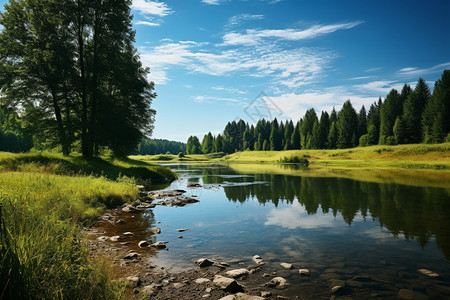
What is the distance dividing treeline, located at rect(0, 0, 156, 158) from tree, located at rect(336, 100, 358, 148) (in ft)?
285

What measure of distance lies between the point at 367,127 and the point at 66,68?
328ft

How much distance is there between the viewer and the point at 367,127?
318 feet

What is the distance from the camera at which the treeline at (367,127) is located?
70.4 meters

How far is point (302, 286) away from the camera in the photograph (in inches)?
238

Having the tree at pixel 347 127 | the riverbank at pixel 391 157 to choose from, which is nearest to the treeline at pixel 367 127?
the tree at pixel 347 127

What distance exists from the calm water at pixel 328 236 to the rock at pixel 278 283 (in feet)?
3.19

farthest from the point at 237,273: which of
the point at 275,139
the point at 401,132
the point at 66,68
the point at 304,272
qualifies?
the point at 275,139

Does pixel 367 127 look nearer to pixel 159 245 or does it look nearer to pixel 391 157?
pixel 391 157

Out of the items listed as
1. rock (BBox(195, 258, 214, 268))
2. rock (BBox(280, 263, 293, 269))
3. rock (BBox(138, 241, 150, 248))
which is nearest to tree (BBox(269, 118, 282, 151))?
rock (BBox(138, 241, 150, 248))

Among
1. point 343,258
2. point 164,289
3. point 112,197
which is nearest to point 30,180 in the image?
point 112,197

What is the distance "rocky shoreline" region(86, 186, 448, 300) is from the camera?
561cm

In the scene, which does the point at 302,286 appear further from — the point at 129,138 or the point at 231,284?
the point at 129,138

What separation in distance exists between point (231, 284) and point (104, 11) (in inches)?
1136

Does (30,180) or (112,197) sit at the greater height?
(30,180)
